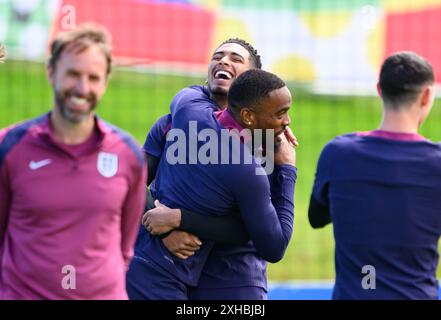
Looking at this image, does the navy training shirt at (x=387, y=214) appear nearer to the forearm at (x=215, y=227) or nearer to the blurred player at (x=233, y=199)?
the blurred player at (x=233, y=199)

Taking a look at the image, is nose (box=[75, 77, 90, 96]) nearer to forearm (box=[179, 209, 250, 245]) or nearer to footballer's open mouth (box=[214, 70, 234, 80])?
forearm (box=[179, 209, 250, 245])

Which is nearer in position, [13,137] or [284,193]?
[13,137]

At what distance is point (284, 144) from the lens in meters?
5.82

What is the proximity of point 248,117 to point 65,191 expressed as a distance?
50.1 inches

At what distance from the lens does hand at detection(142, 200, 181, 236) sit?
223 inches

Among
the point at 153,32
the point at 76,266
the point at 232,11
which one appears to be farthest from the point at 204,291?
the point at 232,11

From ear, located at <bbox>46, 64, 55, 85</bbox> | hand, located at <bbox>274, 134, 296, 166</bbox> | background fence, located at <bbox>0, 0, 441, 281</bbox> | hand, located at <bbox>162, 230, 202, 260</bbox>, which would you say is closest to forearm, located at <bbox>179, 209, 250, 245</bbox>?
hand, located at <bbox>162, 230, 202, 260</bbox>

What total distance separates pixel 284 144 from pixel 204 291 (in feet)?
2.84

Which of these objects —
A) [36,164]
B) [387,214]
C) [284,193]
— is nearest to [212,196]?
[284,193]

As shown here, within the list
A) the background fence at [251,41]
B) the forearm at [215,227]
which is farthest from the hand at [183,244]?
the background fence at [251,41]

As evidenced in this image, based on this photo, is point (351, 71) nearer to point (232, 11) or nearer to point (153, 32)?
point (232, 11)

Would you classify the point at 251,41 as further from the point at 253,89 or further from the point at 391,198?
the point at 391,198

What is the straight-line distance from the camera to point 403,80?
193 inches

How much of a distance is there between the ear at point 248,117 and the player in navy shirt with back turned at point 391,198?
69 centimetres
